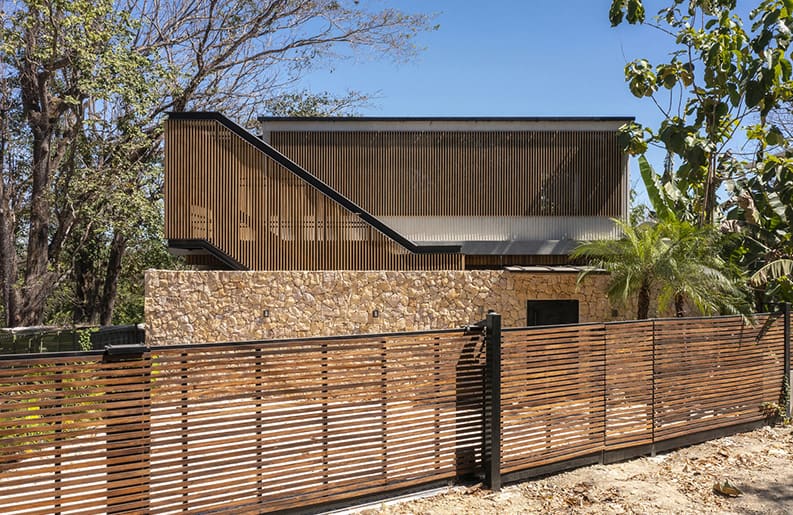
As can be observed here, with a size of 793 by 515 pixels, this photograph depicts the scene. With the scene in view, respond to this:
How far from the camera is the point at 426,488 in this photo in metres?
5.52

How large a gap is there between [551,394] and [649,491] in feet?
4.45

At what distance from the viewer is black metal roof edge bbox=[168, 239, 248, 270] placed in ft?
35.1

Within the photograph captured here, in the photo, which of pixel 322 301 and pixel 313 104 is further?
pixel 313 104

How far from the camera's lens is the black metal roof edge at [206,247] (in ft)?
35.1

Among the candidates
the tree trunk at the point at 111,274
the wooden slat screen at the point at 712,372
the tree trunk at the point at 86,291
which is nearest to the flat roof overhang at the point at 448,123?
Result: the wooden slat screen at the point at 712,372

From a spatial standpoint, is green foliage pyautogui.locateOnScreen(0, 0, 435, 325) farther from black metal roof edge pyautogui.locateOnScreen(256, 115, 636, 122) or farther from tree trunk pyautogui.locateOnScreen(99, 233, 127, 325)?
black metal roof edge pyautogui.locateOnScreen(256, 115, 636, 122)

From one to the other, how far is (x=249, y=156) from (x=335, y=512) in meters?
7.82

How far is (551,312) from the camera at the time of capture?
472 inches

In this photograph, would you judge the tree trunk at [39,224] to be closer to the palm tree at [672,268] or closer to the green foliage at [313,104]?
the green foliage at [313,104]

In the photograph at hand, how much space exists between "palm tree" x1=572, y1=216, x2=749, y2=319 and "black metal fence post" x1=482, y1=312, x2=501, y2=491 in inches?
201

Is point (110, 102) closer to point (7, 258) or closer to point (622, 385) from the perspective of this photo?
point (7, 258)

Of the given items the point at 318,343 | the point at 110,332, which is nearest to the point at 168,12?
the point at 110,332

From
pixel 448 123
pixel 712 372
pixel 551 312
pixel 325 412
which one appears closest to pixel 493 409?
pixel 325 412

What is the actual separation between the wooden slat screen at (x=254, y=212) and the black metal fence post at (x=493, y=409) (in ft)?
18.9
